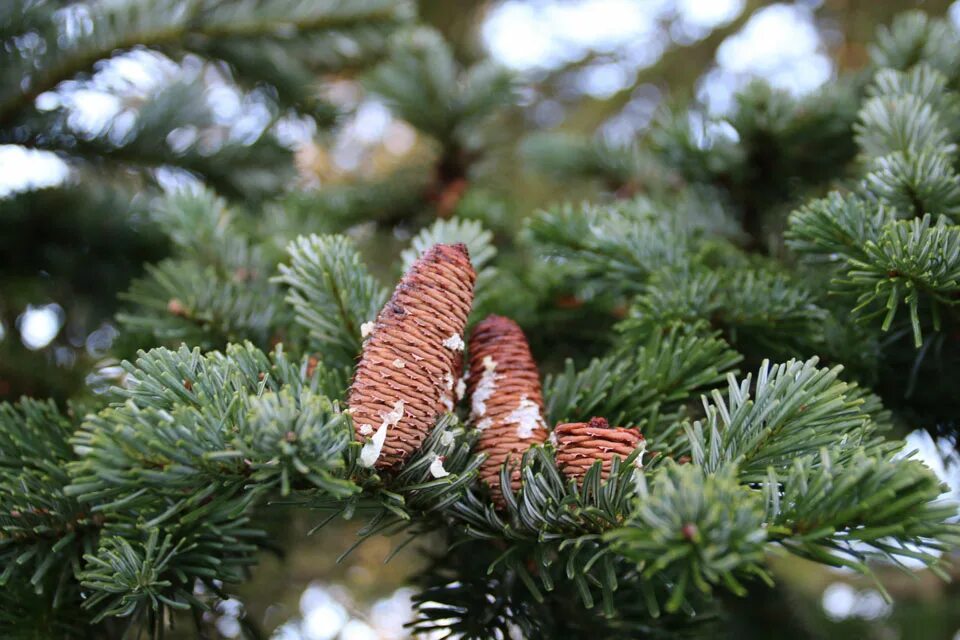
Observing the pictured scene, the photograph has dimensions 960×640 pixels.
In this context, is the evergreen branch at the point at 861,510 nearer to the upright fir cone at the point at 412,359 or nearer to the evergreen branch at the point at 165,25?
the upright fir cone at the point at 412,359

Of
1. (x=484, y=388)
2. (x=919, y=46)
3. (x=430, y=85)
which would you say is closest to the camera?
(x=484, y=388)

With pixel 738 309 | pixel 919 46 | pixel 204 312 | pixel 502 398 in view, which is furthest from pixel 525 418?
pixel 919 46

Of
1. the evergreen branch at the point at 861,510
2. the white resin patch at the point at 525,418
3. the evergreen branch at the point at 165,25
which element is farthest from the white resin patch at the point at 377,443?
the evergreen branch at the point at 165,25

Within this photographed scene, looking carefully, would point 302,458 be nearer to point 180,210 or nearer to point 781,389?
point 781,389

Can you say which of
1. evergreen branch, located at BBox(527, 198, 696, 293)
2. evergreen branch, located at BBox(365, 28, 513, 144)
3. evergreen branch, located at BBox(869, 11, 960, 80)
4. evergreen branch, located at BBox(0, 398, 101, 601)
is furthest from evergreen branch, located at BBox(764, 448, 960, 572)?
evergreen branch, located at BBox(365, 28, 513, 144)

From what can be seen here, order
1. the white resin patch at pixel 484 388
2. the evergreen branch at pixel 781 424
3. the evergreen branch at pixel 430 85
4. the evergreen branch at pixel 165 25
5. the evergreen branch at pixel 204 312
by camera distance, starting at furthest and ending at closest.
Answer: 1. the evergreen branch at pixel 430 85
2. the evergreen branch at pixel 165 25
3. the evergreen branch at pixel 204 312
4. the white resin patch at pixel 484 388
5. the evergreen branch at pixel 781 424

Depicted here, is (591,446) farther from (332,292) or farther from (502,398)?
(332,292)
